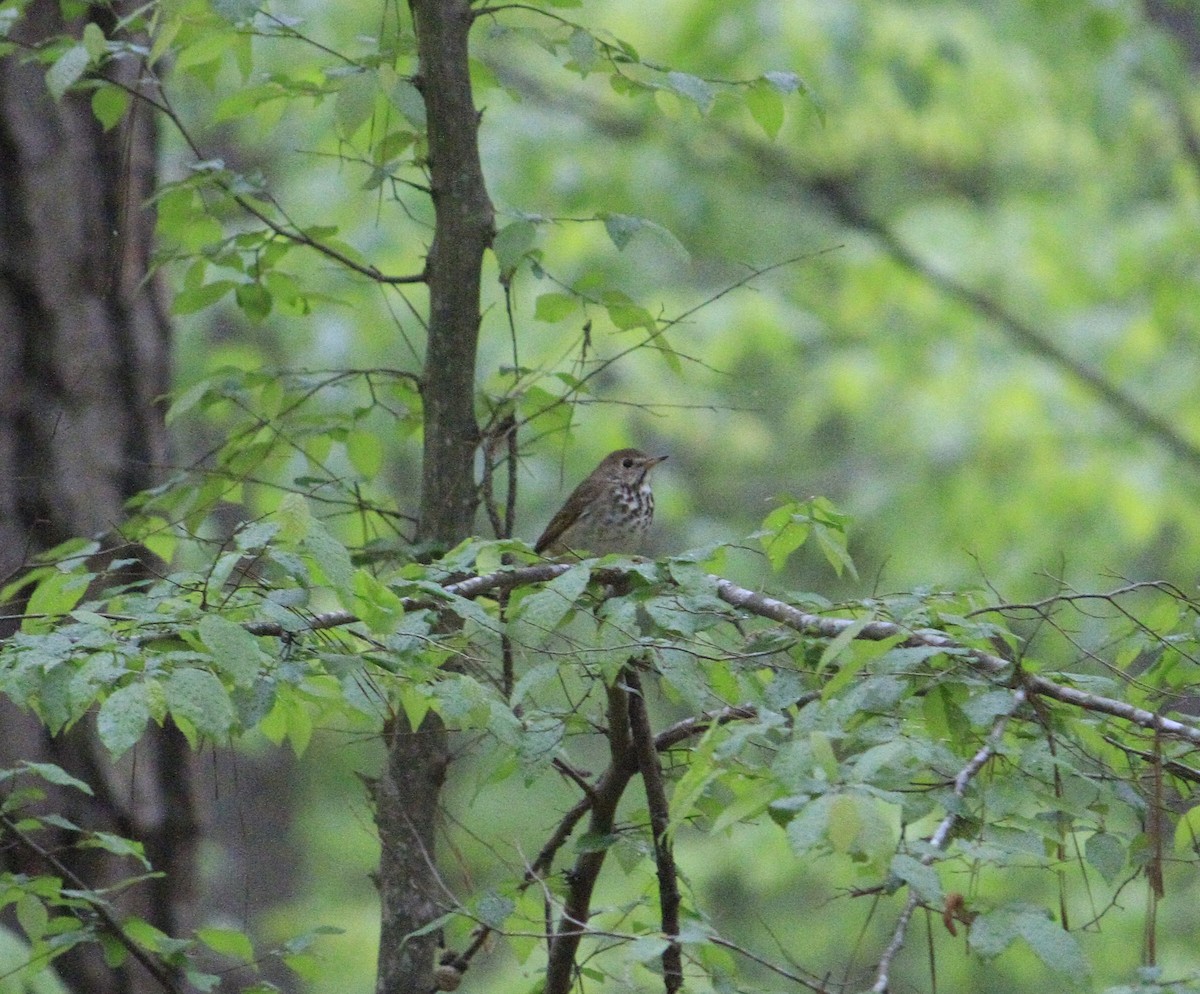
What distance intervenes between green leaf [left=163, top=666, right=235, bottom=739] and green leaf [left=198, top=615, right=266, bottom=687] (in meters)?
0.02

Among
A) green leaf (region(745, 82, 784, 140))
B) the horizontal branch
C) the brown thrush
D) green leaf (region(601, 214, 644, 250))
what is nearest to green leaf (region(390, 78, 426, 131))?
green leaf (region(601, 214, 644, 250))

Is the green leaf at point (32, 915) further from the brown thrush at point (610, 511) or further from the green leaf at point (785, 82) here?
the brown thrush at point (610, 511)

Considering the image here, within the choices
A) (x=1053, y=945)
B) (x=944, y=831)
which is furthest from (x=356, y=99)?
(x=1053, y=945)

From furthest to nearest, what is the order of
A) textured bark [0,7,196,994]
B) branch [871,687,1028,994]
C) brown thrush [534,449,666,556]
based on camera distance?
1. brown thrush [534,449,666,556]
2. textured bark [0,7,196,994]
3. branch [871,687,1028,994]

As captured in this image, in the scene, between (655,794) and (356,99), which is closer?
(655,794)

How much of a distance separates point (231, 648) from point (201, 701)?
59 millimetres

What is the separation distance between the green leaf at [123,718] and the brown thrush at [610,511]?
294 centimetres

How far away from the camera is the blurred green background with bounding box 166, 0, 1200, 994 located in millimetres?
6207

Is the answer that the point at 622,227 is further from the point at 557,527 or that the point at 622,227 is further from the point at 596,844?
the point at 557,527

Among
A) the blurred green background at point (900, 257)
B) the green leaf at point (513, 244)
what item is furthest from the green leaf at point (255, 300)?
the blurred green background at point (900, 257)

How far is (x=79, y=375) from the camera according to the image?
3.04 metres

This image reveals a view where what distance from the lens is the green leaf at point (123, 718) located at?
1409 millimetres

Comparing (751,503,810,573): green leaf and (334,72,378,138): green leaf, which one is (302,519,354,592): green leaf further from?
(334,72,378,138): green leaf

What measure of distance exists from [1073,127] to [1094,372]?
3.92ft
